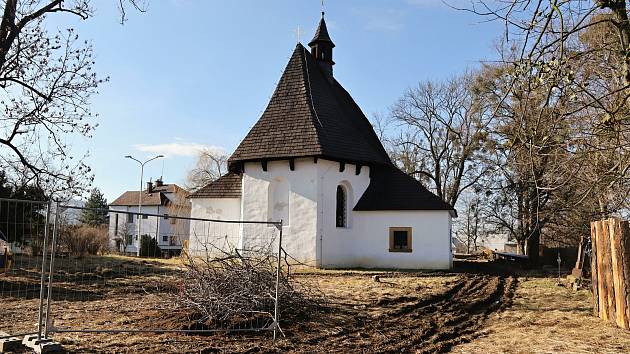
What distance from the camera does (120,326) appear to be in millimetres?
8469

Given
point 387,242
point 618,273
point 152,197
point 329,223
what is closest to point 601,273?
point 618,273

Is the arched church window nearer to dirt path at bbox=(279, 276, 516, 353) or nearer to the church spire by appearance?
the church spire

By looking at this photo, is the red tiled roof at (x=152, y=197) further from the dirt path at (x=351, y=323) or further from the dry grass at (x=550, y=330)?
the dry grass at (x=550, y=330)

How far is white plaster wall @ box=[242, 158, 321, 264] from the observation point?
69.4 feet

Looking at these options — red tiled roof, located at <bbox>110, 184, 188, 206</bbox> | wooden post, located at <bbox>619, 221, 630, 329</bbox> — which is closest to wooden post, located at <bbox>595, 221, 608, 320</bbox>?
wooden post, located at <bbox>619, 221, 630, 329</bbox>

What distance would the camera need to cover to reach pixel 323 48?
2808cm

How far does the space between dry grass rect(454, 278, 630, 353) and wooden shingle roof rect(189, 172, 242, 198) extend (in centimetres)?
1379

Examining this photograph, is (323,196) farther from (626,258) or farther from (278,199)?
(626,258)

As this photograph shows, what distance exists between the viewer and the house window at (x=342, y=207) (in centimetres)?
2284

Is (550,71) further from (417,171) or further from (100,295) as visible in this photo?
(417,171)

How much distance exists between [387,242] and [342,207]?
2470 millimetres

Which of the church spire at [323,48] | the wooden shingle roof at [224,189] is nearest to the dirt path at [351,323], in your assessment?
the wooden shingle roof at [224,189]

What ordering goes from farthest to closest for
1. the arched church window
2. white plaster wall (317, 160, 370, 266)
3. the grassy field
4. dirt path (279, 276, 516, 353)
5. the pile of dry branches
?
the arched church window < white plaster wall (317, 160, 370, 266) < the pile of dry branches < dirt path (279, 276, 516, 353) < the grassy field

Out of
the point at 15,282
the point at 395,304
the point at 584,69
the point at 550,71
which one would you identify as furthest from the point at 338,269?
the point at 550,71
